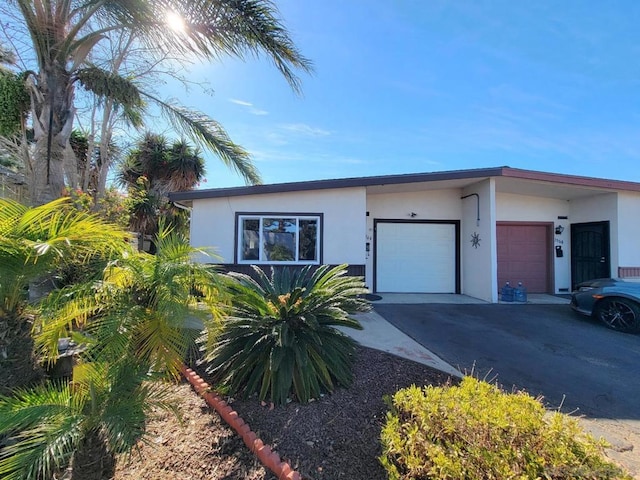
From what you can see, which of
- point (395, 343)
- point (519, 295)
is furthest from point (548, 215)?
point (395, 343)

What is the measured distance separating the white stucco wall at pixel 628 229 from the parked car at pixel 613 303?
3.13 metres

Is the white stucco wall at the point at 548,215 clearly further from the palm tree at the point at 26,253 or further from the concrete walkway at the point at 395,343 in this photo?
the palm tree at the point at 26,253

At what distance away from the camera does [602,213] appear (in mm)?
9211

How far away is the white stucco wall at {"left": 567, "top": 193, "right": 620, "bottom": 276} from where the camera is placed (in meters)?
8.74

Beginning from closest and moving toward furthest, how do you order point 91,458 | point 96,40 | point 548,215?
point 91,458 → point 96,40 → point 548,215

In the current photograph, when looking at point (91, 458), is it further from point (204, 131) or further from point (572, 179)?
point (572, 179)

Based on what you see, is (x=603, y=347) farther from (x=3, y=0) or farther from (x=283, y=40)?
(x=3, y=0)

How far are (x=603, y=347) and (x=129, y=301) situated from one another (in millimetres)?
6904

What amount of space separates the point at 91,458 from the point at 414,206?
968 cm

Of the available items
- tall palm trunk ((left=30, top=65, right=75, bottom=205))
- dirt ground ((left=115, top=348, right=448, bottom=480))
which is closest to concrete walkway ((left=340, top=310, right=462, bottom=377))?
dirt ground ((left=115, top=348, right=448, bottom=480))

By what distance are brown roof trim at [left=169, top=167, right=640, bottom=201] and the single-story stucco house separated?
0.03m

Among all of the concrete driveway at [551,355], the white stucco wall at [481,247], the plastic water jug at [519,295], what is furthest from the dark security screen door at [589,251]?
the white stucco wall at [481,247]

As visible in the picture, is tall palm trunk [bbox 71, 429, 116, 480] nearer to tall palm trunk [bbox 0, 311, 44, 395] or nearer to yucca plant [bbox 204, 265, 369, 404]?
tall palm trunk [bbox 0, 311, 44, 395]

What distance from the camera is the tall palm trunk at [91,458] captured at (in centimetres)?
199
